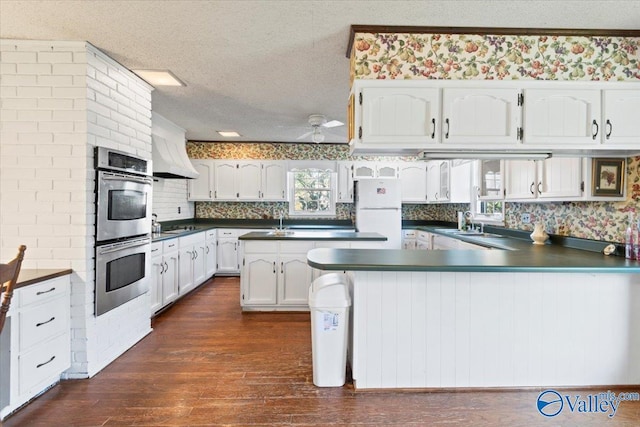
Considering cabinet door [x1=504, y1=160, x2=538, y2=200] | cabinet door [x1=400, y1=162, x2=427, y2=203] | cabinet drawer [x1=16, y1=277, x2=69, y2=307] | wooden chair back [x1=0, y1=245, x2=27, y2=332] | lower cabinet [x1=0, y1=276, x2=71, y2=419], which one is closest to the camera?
wooden chair back [x1=0, y1=245, x2=27, y2=332]

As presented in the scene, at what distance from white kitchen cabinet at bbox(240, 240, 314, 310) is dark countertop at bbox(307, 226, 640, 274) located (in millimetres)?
1298

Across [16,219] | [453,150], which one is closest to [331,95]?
[453,150]

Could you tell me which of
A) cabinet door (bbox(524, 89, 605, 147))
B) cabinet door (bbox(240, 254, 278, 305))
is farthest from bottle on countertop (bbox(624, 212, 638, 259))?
cabinet door (bbox(240, 254, 278, 305))

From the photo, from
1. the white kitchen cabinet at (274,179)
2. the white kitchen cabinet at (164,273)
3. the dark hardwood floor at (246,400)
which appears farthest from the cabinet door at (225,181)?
the dark hardwood floor at (246,400)

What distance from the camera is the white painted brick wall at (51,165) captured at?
2332 mm

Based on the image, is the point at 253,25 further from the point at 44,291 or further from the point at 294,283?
the point at 294,283

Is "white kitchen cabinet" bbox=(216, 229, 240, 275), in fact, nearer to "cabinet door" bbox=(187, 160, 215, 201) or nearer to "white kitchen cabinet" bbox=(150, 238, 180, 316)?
"cabinet door" bbox=(187, 160, 215, 201)

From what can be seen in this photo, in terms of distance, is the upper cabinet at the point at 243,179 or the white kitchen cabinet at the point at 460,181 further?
the upper cabinet at the point at 243,179

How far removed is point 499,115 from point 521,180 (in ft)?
4.60

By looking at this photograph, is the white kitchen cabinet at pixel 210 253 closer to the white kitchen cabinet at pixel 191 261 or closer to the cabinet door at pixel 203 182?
the white kitchen cabinet at pixel 191 261

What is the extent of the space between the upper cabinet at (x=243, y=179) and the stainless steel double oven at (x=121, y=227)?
9.11 ft

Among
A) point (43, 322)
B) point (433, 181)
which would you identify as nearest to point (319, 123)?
point (433, 181)

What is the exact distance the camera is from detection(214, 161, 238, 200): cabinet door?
19.4ft

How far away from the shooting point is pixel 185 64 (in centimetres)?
275
